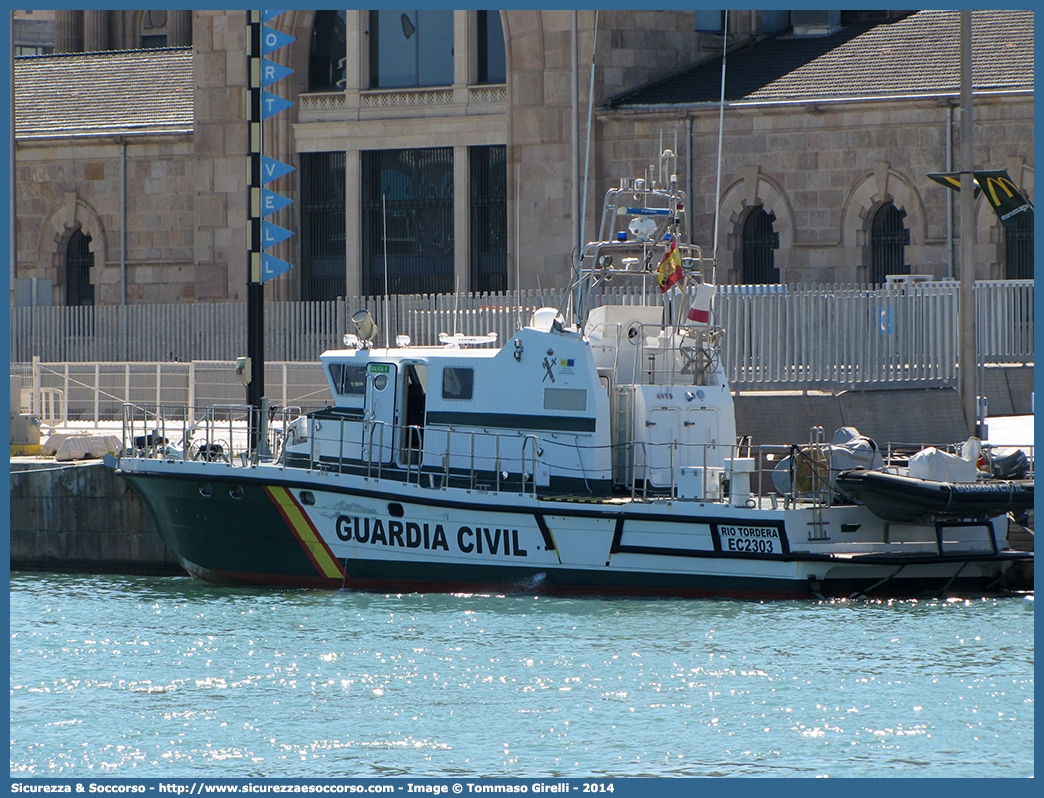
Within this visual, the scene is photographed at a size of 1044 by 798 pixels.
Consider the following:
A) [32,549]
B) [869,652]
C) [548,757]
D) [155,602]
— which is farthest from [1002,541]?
[32,549]

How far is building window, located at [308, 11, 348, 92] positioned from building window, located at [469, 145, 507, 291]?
3904 mm

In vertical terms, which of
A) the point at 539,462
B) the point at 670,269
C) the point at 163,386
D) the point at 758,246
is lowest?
the point at 539,462

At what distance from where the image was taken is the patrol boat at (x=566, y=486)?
15.4 m

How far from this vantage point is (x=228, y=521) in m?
16.4

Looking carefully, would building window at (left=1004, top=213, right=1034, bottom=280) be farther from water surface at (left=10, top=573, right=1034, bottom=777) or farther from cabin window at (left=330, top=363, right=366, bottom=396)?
cabin window at (left=330, top=363, right=366, bottom=396)

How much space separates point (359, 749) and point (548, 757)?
138 centimetres

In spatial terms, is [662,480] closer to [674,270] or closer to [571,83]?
[674,270]

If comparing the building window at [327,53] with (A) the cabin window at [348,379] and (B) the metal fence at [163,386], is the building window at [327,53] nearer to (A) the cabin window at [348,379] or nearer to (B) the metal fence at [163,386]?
(B) the metal fence at [163,386]

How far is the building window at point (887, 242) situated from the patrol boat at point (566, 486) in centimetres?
1314

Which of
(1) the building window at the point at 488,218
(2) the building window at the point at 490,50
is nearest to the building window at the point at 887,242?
(1) the building window at the point at 488,218

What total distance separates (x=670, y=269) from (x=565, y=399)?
6.03 feet

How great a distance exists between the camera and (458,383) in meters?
16.3

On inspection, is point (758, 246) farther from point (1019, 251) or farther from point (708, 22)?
point (708, 22)

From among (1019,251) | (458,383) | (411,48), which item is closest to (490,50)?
(411,48)
